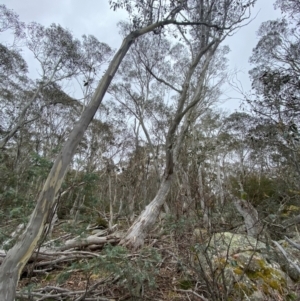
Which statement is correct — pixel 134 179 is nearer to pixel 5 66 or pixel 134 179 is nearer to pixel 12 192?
pixel 12 192

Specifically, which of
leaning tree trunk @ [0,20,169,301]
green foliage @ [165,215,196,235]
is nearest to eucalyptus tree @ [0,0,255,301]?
leaning tree trunk @ [0,20,169,301]

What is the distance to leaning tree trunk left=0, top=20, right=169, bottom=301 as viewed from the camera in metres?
2.19

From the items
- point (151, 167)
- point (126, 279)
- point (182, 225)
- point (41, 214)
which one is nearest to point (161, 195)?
Result: point (182, 225)

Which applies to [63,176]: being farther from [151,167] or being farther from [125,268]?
[151,167]

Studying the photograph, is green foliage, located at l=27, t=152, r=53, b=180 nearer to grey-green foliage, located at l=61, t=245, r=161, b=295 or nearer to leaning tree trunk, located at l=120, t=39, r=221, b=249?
grey-green foliage, located at l=61, t=245, r=161, b=295

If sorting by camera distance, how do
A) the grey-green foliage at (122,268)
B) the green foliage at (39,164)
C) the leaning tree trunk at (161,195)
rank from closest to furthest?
the grey-green foliage at (122,268) → the green foliage at (39,164) → the leaning tree trunk at (161,195)

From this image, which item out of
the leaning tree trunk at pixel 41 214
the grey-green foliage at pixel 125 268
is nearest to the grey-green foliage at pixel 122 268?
the grey-green foliage at pixel 125 268

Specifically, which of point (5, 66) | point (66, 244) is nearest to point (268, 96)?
point (66, 244)

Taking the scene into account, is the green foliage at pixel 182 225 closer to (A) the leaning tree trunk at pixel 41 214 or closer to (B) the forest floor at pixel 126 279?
(B) the forest floor at pixel 126 279

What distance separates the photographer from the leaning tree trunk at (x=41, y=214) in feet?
7.17

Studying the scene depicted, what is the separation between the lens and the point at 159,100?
1566cm

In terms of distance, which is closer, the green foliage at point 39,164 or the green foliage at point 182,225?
the green foliage at point 39,164

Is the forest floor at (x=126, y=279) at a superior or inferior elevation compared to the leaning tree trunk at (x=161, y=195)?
inferior

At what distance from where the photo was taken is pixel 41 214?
2.41 meters
